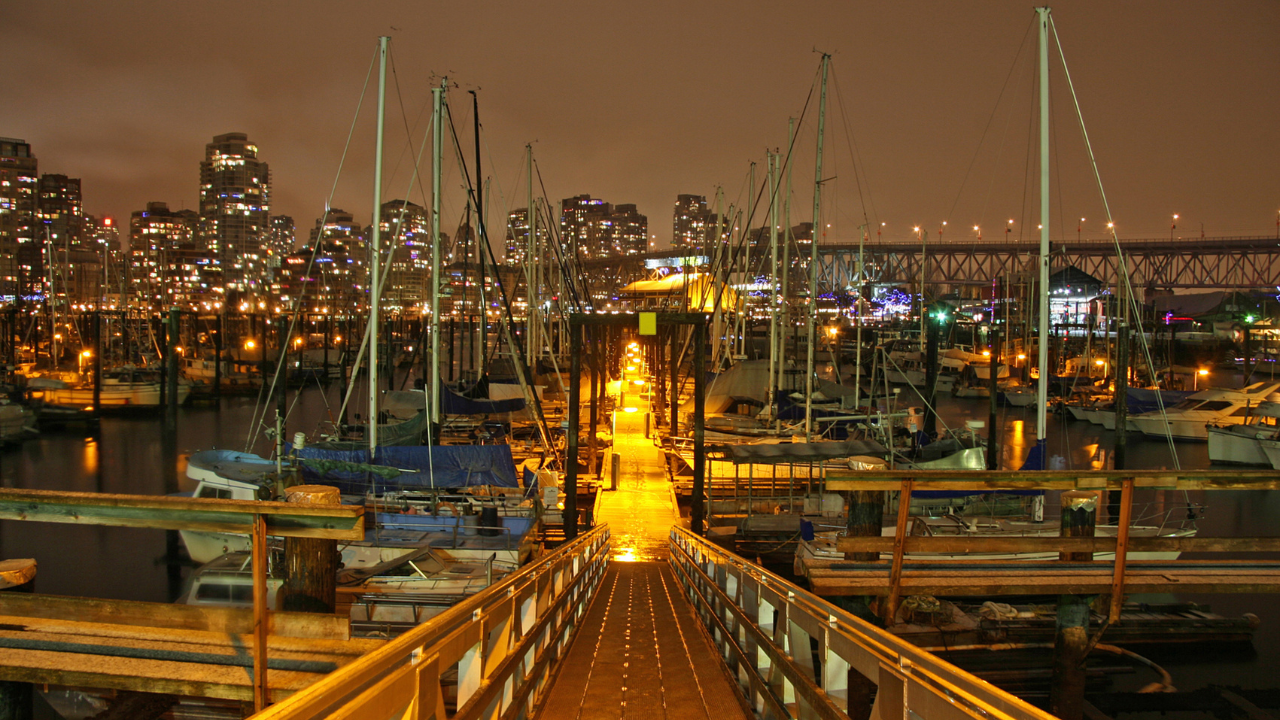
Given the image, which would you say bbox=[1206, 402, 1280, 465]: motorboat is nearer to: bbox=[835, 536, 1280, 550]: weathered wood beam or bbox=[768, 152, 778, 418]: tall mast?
bbox=[768, 152, 778, 418]: tall mast

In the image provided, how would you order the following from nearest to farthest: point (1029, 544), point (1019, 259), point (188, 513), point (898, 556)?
point (188, 513)
point (1029, 544)
point (898, 556)
point (1019, 259)

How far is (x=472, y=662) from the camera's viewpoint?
158 inches

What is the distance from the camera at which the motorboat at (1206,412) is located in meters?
38.1

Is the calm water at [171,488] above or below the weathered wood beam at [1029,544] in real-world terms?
below

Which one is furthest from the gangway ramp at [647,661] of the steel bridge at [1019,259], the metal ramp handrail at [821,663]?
the steel bridge at [1019,259]

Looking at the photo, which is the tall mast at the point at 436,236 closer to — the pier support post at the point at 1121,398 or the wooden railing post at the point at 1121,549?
the wooden railing post at the point at 1121,549

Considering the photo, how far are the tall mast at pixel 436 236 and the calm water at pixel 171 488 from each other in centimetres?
778

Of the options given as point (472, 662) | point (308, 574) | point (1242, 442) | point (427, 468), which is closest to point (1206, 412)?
point (1242, 442)

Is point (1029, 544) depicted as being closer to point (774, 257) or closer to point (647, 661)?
point (647, 661)

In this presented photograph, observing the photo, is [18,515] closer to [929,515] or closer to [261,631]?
[261,631]

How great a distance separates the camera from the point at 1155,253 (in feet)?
564

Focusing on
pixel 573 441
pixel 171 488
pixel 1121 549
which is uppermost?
pixel 1121 549

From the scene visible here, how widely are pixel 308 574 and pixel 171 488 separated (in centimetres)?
3035

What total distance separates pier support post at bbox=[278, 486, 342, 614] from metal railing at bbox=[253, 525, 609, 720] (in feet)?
2.73
